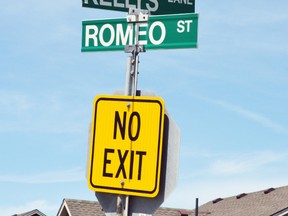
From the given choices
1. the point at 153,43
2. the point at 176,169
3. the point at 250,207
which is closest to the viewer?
the point at 176,169

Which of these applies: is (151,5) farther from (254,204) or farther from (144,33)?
(254,204)

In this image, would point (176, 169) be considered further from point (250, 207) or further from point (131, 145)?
point (250, 207)

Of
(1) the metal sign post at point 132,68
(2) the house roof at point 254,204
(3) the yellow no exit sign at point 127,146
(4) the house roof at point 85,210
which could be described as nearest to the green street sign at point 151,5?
(1) the metal sign post at point 132,68

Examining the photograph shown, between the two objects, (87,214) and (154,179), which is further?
(87,214)

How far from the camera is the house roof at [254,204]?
1454 inches

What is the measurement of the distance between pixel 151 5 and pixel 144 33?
1.73ft

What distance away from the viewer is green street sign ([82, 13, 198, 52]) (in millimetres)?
7355

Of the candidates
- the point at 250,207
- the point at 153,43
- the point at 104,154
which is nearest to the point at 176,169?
the point at 104,154

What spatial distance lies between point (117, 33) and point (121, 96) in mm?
663

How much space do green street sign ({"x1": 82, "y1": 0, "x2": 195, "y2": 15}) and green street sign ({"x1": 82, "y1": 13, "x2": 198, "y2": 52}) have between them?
0.22 m

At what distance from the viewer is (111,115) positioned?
7312mm

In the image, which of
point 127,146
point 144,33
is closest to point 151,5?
point 144,33

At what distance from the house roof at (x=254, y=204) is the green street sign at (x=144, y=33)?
29268mm

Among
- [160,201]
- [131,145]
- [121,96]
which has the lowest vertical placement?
[160,201]
